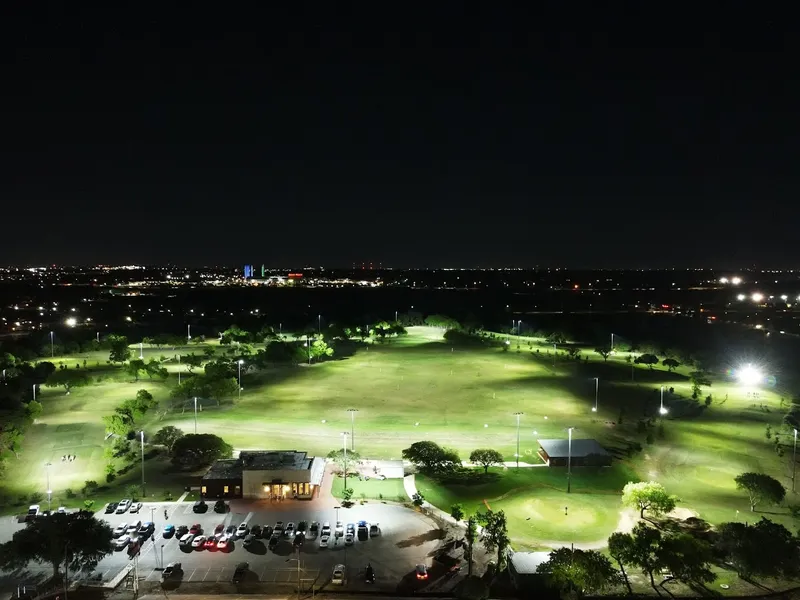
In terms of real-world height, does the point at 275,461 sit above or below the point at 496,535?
above

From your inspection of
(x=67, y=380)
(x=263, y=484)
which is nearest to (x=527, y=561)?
(x=263, y=484)

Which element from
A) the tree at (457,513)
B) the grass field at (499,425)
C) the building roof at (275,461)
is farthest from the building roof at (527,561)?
the building roof at (275,461)

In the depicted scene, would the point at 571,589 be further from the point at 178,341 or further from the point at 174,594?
the point at 178,341

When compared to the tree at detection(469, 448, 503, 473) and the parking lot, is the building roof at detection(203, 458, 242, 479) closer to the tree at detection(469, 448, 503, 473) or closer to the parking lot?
the parking lot

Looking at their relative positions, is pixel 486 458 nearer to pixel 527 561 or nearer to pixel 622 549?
pixel 527 561

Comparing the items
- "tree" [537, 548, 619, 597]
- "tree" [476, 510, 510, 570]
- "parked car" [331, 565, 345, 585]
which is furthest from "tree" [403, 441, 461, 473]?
"tree" [537, 548, 619, 597]

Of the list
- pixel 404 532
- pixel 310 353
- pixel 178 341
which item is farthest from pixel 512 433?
pixel 178 341
